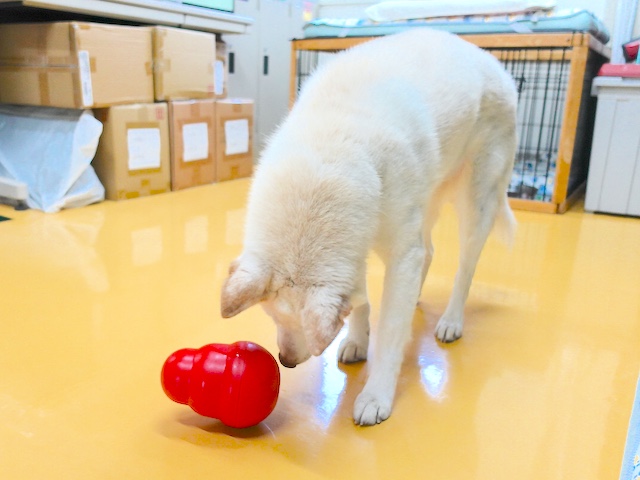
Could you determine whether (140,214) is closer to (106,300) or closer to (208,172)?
(208,172)

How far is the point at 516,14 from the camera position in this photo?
327 centimetres

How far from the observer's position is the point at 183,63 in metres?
3.35

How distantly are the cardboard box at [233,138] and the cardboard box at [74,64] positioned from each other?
64 cm

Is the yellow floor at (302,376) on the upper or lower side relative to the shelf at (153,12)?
lower

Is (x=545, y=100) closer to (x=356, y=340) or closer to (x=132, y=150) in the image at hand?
(x=132, y=150)

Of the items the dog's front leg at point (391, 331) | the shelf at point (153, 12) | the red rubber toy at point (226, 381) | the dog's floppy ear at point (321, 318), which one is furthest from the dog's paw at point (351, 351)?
the shelf at point (153, 12)

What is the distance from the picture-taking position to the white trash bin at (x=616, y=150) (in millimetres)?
3127

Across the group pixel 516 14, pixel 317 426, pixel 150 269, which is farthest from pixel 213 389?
pixel 516 14

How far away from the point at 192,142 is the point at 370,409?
103 inches

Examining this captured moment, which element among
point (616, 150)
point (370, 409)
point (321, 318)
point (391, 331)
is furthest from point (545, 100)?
point (321, 318)

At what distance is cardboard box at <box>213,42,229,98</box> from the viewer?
12.1 feet

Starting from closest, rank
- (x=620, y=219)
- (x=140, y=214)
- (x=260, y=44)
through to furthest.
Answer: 1. (x=140, y=214)
2. (x=620, y=219)
3. (x=260, y=44)

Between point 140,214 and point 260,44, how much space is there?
7.21 feet

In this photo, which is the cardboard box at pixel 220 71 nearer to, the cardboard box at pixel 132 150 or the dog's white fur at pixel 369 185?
the cardboard box at pixel 132 150
